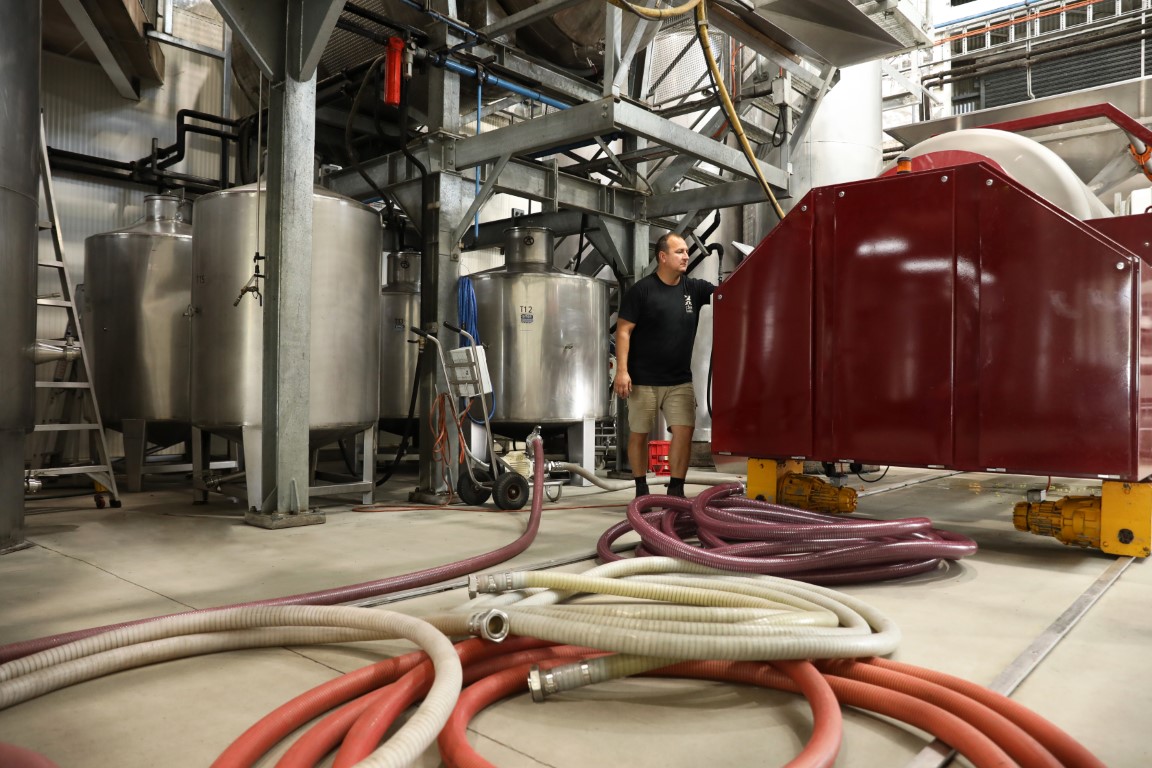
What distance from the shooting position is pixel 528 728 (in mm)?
1633

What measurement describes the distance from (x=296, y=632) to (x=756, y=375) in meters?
2.73

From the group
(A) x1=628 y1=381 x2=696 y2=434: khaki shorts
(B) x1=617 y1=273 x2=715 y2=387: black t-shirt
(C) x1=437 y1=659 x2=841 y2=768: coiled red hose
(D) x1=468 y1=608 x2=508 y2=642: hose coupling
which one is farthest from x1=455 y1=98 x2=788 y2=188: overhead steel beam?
(C) x1=437 y1=659 x2=841 y2=768: coiled red hose

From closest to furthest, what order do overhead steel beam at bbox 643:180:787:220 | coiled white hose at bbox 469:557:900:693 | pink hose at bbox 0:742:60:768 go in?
1. pink hose at bbox 0:742:60:768
2. coiled white hose at bbox 469:557:900:693
3. overhead steel beam at bbox 643:180:787:220

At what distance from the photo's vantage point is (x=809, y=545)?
290cm

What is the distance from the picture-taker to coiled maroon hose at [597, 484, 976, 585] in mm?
2773

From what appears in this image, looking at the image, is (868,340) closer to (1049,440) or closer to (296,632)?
(1049,440)

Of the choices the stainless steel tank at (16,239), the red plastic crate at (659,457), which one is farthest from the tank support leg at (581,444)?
the stainless steel tank at (16,239)

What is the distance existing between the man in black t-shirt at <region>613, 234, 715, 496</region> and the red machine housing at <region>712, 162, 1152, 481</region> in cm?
58

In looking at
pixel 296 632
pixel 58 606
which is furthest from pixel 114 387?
pixel 296 632

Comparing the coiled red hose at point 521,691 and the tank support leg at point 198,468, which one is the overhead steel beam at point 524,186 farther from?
the coiled red hose at point 521,691

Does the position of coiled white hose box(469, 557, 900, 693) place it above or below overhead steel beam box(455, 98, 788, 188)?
below

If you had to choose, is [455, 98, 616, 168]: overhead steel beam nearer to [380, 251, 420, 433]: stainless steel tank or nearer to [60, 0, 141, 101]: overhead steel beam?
[380, 251, 420, 433]: stainless steel tank

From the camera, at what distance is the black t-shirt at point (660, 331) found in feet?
15.8

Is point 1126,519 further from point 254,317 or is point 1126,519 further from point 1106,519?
point 254,317
